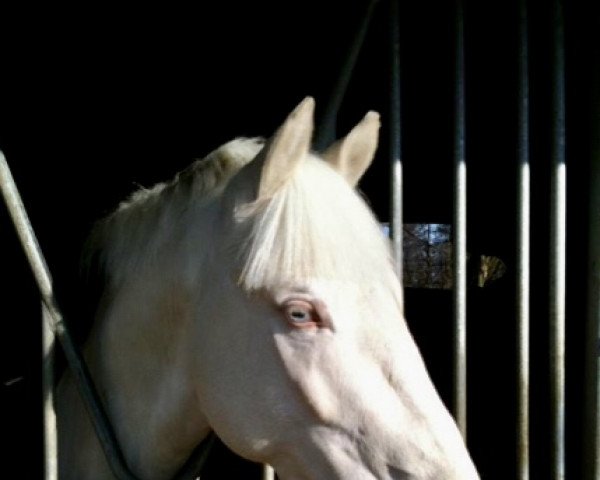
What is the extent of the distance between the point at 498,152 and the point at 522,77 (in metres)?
1.46

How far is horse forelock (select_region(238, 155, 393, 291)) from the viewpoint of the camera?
123 cm

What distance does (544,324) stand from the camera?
269cm

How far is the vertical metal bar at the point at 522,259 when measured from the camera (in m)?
1.69

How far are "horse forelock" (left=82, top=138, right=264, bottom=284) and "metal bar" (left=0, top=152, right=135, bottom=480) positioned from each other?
160 millimetres

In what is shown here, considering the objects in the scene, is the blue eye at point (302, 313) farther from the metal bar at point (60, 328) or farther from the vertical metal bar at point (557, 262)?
the vertical metal bar at point (557, 262)

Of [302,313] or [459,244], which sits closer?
[302,313]

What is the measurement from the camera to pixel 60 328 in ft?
4.74

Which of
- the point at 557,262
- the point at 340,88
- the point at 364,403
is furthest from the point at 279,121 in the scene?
the point at 364,403

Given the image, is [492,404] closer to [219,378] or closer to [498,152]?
[498,152]

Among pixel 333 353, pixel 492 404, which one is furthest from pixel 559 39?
pixel 492 404

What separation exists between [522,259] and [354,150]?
53cm

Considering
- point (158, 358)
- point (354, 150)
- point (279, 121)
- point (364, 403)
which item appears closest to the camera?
point (364, 403)

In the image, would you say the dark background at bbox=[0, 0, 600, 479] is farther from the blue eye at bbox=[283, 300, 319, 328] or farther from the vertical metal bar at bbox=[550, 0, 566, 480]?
the blue eye at bbox=[283, 300, 319, 328]

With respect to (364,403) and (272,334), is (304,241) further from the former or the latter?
(364,403)
